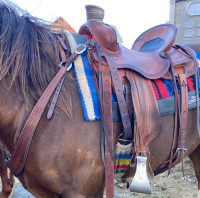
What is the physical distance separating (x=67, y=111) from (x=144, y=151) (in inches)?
18.6

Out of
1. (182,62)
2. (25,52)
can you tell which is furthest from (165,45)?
(25,52)

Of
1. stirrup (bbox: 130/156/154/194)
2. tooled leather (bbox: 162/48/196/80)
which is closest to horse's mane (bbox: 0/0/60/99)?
stirrup (bbox: 130/156/154/194)

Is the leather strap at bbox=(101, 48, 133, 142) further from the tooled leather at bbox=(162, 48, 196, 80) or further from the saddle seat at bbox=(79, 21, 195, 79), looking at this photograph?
the tooled leather at bbox=(162, 48, 196, 80)

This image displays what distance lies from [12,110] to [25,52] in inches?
11.7

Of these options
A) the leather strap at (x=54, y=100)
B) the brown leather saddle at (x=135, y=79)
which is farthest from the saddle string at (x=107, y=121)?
the leather strap at (x=54, y=100)

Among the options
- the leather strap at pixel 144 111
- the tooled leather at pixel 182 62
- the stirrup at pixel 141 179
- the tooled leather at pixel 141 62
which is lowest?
the stirrup at pixel 141 179

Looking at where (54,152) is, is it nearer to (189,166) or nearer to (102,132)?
(102,132)

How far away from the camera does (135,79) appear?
126 centimetres

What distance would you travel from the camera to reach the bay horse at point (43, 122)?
3.52 ft

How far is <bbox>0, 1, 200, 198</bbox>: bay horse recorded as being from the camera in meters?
1.07

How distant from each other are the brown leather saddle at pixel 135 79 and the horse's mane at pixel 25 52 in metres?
0.24

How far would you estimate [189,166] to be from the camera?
126 inches

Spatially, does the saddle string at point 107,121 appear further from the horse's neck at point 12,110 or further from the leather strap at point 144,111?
the horse's neck at point 12,110

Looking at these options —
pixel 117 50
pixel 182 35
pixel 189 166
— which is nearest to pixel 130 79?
pixel 117 50
